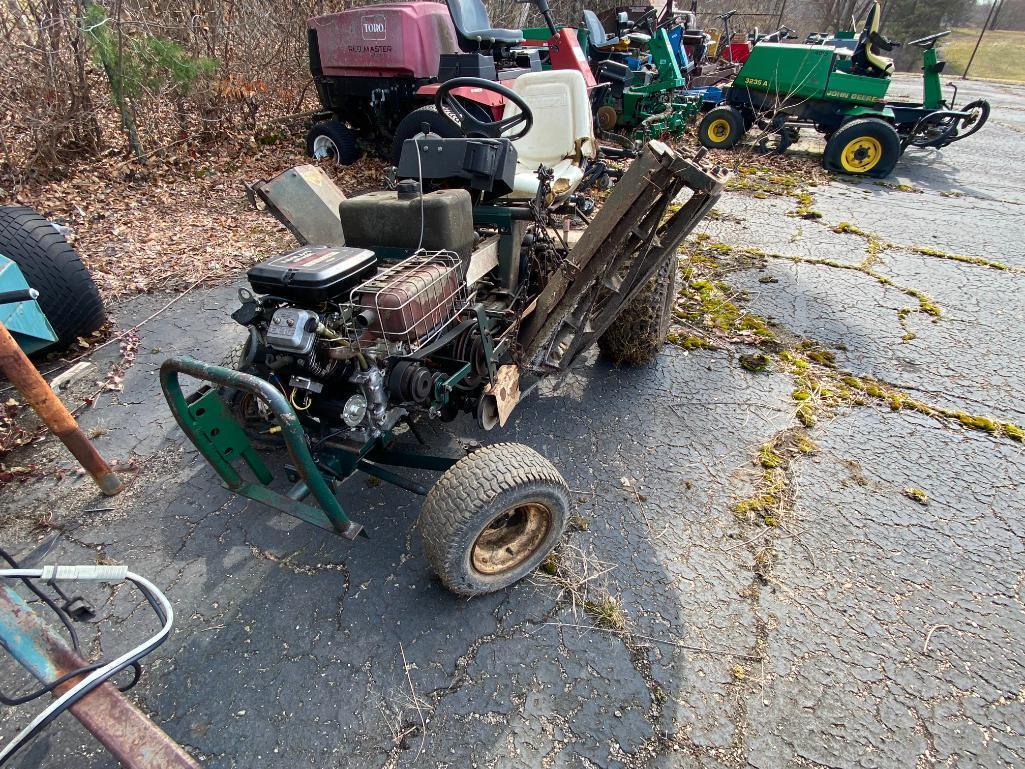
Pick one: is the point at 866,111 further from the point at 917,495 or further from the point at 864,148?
the point at 917,495

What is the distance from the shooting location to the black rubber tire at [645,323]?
301 cm

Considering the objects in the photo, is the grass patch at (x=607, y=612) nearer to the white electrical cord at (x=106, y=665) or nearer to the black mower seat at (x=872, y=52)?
the white electrical cord at (x=106, y=665)

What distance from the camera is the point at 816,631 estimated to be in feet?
6.28

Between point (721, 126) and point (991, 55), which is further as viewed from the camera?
point (991, 55)

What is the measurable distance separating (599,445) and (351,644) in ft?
4.85

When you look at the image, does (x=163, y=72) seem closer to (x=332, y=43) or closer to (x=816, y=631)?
(x=332, y=43)

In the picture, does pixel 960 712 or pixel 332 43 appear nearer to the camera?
pixel 960 712

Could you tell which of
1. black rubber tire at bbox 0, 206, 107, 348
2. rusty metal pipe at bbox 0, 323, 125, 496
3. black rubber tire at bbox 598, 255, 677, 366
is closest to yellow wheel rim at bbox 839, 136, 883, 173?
black rubber tire at bbox 598, 255, 677, 366

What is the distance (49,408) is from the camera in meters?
2.17

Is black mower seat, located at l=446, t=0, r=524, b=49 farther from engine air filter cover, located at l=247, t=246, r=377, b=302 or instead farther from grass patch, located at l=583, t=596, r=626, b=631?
grass patch, located at l=583, t=596, r=626, b=631

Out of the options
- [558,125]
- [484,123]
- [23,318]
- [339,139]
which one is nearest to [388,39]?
[339,139]

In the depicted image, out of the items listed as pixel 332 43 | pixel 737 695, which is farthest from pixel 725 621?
pixel 332 43

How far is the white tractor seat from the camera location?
3635 mm

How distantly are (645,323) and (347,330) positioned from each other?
185cm
